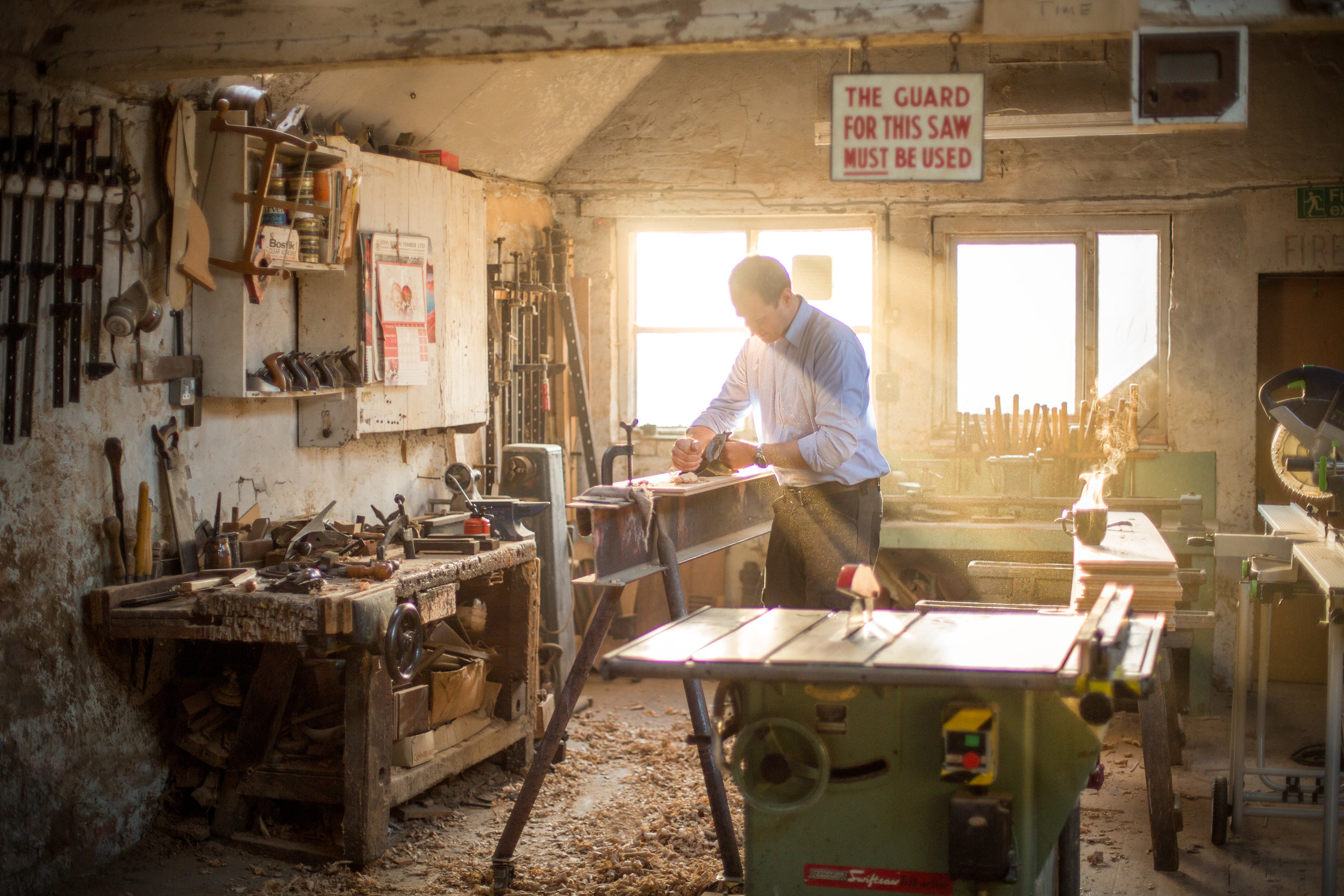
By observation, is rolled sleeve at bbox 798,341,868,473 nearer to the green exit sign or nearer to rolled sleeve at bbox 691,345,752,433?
rolled sleeve at bbox 691,345,752,433

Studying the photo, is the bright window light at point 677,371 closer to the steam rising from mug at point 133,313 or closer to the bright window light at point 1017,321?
the bright window light at point 1017,321

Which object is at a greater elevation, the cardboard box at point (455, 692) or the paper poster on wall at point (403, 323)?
the paper poster on wall at point (403, 323)

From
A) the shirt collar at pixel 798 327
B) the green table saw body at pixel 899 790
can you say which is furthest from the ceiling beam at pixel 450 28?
the green table saw body at pixel 899 790

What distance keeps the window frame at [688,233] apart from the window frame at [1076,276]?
1.06 ft

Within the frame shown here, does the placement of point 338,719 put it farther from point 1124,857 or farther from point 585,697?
point 1124,857

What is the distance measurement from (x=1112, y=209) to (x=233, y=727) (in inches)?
193

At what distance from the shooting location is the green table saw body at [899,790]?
2.41 m

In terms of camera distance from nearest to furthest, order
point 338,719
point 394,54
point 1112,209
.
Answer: point 394,54, point 338,719, point 1112,209

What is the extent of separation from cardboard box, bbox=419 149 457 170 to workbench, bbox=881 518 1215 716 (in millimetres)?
2658

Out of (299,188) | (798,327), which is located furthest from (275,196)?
(798,327)

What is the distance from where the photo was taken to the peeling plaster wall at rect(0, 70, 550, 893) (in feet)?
11.4

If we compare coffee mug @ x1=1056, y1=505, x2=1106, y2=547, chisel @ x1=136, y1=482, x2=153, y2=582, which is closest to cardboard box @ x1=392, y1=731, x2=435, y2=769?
chisel @ x1=136, y1=482, x2=153, y2=582

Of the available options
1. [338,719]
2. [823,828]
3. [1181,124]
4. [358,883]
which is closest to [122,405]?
[338,719]

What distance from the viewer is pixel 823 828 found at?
2.49 metres
